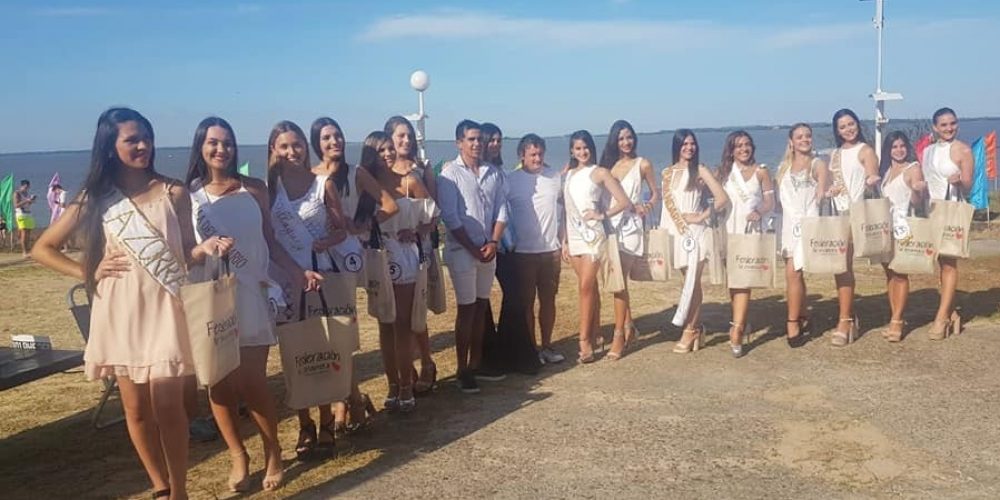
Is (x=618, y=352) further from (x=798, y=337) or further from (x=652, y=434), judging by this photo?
(x=652, y=434)

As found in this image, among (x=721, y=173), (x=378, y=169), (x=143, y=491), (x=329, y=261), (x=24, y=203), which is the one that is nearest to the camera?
(x=143, y=491)

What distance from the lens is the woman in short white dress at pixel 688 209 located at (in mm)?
7078

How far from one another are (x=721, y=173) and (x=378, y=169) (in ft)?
9.92

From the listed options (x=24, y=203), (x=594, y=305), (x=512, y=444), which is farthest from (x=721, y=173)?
(x=24, y=203)

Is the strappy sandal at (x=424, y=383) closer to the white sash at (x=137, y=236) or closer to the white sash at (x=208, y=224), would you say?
the white sash at (x=208, y=224)

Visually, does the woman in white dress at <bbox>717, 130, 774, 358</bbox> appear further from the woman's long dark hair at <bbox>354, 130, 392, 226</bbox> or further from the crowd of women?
the woman's long dark hair at <bbox>354, 130, 392, 226</bbox>

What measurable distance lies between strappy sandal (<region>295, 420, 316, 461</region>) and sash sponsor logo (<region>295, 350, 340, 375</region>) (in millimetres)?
489

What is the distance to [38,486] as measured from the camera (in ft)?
15.9

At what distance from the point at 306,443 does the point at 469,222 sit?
1.96 meters

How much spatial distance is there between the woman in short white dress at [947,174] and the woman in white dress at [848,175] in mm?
565

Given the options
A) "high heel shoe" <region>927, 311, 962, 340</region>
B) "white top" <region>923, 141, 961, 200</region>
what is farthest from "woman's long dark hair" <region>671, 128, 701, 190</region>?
"high heel shoe" <region>927, 311, 962, 340</region>

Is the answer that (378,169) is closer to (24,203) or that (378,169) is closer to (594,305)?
(594,305)

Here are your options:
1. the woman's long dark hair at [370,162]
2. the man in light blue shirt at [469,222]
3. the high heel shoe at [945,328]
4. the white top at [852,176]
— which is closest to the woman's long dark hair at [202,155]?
the woman's long dark hair at [370,162]

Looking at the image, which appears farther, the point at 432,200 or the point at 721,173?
the point at 721,173
